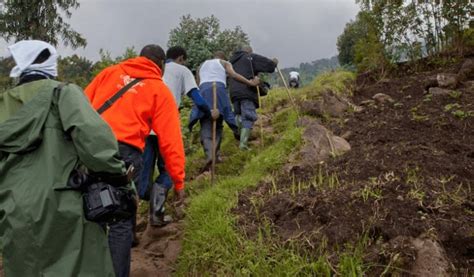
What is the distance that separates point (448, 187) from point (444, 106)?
166 inches

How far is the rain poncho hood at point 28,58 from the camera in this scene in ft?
9.61

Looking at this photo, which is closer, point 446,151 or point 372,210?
point 372,210

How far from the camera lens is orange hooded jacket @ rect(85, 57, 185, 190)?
3629 millimetres

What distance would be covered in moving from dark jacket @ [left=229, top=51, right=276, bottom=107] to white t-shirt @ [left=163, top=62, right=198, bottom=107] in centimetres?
212

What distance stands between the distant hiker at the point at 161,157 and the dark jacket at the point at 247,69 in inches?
72.1

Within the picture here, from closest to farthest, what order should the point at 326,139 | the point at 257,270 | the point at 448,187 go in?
the point at 257,270 → the point at 448,187 → the point at 326,139

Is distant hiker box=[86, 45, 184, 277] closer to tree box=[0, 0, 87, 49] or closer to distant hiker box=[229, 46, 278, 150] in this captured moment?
distant hiker box=[229, 46, 278, 150]

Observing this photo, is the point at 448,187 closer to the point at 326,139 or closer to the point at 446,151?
the point at 446,151

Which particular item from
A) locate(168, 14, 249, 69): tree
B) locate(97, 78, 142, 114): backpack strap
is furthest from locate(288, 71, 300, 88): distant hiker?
locate(97, 78, 142, 114): backpack strap

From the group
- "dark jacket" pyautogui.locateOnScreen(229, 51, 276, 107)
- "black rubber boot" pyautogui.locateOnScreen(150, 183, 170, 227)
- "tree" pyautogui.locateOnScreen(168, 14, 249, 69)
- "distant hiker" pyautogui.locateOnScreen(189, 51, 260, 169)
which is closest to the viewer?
"black rubber boot" pyautogui.locateOnScreen(150, 183, 170, 227)

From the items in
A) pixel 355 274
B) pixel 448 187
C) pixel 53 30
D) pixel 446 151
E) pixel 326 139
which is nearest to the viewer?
pixel 355 274

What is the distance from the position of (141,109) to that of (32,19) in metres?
17.4

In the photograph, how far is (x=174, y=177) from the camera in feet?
12.7

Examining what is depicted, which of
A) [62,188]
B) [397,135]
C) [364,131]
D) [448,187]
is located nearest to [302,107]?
[364,131]
